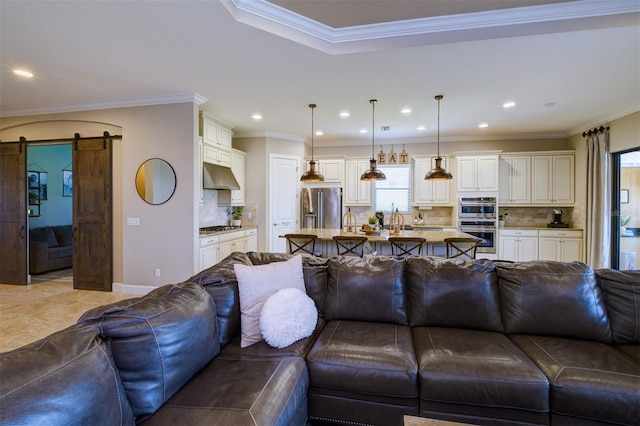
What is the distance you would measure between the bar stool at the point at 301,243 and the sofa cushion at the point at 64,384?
120 inches

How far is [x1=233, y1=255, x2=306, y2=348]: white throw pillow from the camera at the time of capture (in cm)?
181

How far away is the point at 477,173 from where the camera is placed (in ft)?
19.2

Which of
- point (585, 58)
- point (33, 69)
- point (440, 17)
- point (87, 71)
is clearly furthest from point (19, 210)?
point (585, 58)

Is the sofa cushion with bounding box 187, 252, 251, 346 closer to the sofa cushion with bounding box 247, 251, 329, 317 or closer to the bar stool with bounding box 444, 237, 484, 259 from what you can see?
the sofa cushion with bounding box 247, 251, 329, 317

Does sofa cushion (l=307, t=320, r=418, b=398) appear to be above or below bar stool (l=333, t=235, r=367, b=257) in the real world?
below

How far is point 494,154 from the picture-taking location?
5.81 m

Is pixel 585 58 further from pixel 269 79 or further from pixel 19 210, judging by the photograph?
pixel 19 210

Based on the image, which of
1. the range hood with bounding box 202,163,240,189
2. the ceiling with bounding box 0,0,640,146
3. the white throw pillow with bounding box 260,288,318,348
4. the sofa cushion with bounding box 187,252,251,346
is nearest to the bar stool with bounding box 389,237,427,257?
the ceiling with bounding box 0,0,640,146

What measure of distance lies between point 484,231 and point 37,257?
27.8ft

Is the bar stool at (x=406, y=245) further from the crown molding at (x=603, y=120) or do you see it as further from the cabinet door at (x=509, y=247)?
the crown molding at (x=603, y=120)

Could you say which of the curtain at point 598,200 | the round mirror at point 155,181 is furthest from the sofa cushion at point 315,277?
the curtain at point 598,200

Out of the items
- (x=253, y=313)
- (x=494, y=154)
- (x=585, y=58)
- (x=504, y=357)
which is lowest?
(x=504, y=357)

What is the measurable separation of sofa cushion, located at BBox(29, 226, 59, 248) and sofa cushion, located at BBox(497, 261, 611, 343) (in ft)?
24.5

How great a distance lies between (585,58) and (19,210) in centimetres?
811
